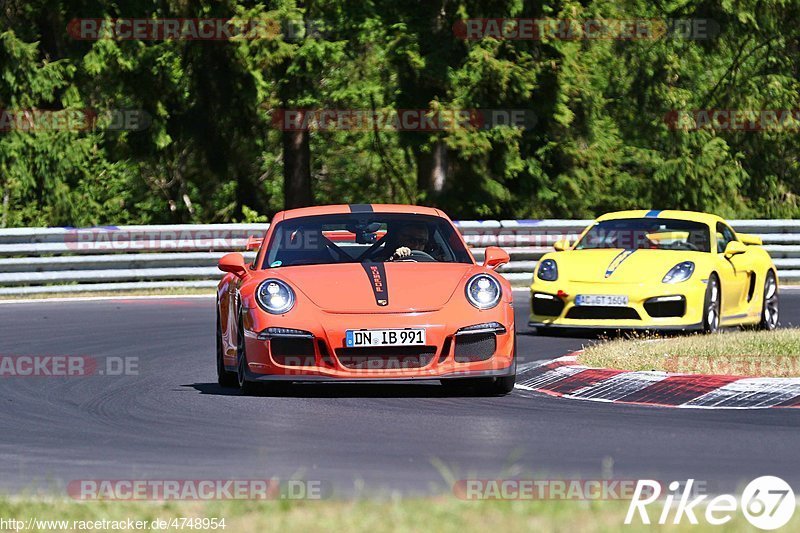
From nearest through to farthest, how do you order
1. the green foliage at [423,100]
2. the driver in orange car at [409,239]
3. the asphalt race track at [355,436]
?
the asphalt race track at [355,436] < the driver in orange car at [409,239] < the green foliage at [423,100]

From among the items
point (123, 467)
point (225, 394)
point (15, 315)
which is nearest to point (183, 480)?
point (123, 467)

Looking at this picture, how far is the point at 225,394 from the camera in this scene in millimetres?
10711

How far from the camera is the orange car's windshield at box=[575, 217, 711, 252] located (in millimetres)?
16266

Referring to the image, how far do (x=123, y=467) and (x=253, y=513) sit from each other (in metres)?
1.75

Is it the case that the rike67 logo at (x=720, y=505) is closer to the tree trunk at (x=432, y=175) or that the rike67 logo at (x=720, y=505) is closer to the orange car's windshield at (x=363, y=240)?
the orange car's windshield at (x=363, y=240)

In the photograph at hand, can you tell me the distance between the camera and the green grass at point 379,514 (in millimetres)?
5586

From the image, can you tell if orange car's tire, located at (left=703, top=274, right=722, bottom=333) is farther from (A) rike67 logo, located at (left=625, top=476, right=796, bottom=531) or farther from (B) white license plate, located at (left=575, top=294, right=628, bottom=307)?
(A) rike67 logo, located at (left=625, top=476, right=796, bottom=531)

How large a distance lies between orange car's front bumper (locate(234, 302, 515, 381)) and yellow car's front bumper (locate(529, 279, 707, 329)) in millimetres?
5244

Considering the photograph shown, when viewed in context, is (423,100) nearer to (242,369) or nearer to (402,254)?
(402,254)

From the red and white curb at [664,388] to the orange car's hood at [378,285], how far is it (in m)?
1.13

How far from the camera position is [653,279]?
50.1ft

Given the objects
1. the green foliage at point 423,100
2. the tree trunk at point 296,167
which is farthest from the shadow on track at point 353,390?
the tree trunk at point 296,167

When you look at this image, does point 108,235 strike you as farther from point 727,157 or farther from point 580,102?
point 727,157

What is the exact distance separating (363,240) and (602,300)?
14.6 ft
